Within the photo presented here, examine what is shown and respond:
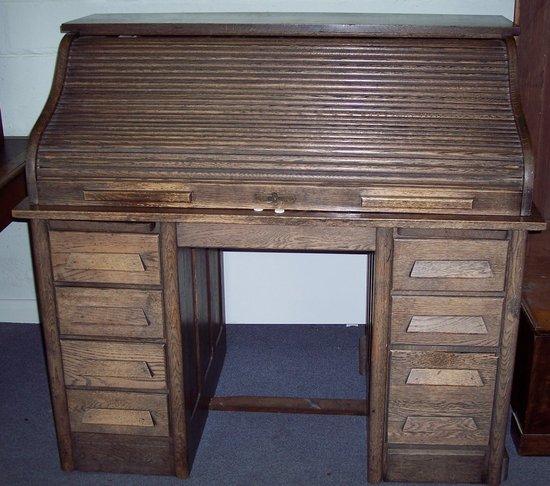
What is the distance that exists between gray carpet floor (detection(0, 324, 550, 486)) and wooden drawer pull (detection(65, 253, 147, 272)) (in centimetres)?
80

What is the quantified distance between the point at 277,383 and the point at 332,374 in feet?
0.83

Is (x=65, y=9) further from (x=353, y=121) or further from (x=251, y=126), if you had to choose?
(x=353, y=121)

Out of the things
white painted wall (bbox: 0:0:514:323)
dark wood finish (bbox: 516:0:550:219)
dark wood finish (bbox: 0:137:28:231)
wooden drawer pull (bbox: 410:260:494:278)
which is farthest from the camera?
white painted wall (bbox: 0:0:514:323)

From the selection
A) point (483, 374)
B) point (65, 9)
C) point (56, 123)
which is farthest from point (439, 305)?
point (65, 9)

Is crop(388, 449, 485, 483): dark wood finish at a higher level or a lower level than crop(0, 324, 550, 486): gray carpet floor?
higher

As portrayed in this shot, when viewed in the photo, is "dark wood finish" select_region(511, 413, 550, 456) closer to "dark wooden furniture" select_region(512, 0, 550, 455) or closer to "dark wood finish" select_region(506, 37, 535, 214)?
"dark wooden furniture" select_region(512, 0, 550, 455)

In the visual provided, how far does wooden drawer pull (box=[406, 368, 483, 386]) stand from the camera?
8.03 feet

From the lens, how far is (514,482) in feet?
8.70

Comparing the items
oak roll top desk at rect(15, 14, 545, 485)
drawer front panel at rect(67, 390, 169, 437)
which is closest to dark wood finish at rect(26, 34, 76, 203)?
oak roll top desk at rect(15, 14, 545, 485)

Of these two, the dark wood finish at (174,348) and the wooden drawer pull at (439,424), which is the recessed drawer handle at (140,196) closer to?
the dark wood finish at (174,348)

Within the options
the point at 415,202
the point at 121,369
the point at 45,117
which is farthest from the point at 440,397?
the point at 45,117

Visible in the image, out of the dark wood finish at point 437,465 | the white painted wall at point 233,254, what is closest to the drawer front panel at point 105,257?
the dark wood finish at point 437,465

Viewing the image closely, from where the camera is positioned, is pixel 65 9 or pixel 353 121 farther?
pixel 65 9

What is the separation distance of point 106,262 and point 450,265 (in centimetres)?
107
